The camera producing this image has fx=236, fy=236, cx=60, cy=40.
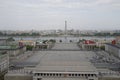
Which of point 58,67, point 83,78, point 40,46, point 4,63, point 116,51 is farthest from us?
point 40,46

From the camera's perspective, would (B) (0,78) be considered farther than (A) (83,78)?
Yes

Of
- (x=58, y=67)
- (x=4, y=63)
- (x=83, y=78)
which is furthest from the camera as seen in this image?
(x=4, y=63)

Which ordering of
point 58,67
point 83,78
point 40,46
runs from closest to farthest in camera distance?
point 83,78 < point 58,67 < point 40,46

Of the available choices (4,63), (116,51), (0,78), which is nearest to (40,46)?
(116,51)

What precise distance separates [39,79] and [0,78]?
2.56 meters

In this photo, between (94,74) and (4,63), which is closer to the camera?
(94,74)

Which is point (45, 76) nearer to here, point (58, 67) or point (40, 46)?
point (58, 67)

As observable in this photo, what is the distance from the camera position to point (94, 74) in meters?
12.7

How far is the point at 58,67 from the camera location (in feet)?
44.5

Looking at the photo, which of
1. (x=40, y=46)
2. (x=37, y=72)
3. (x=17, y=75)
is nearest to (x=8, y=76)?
(x=17, y=75)

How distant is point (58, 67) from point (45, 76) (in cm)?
114

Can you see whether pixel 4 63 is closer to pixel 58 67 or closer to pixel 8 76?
pixel 8 76

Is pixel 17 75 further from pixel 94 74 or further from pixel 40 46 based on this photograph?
pixel 40 46

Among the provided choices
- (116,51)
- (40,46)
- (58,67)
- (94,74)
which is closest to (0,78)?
(58,67)
